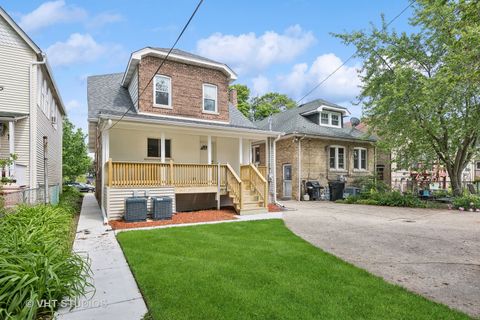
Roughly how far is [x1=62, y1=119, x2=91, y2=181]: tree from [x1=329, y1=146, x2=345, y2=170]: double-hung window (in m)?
27.5

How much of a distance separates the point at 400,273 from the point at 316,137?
1385 centimetres

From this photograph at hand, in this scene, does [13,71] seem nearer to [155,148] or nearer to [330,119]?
[155,148]

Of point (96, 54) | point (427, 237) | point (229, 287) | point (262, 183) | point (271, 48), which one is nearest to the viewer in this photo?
point (229, 287)

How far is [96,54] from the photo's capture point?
8641 millimetres

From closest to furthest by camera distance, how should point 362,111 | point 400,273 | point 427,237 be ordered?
point 400,273 < point 427,237 < point 362,111

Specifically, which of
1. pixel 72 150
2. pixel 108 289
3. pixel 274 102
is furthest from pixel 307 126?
pixel 72 150

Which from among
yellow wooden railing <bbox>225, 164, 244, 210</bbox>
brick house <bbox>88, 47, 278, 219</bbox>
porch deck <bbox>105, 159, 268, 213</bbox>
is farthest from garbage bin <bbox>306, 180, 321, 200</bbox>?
yellow wooden railing <bbox>225, 164, 244, 210</bbox>

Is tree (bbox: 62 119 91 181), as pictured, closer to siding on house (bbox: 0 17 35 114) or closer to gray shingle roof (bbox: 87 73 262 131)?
gray shingle roof (bbox: 87 73 262 131)

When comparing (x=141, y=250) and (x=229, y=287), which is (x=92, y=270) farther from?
(x=229, y=287)

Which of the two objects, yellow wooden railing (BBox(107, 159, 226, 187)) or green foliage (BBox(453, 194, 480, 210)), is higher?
yellow wooden railing (BBox(107, 159, 226, 187))

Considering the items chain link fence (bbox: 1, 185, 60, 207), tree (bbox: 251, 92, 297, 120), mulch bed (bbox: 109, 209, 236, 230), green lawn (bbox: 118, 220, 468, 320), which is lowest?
mulch bed (bbox: 109, 209, 236, 230)

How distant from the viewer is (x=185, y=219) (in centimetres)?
981

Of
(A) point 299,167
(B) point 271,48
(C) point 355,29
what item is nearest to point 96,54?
(B) point 271,48

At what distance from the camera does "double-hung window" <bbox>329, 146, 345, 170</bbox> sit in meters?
19.4
